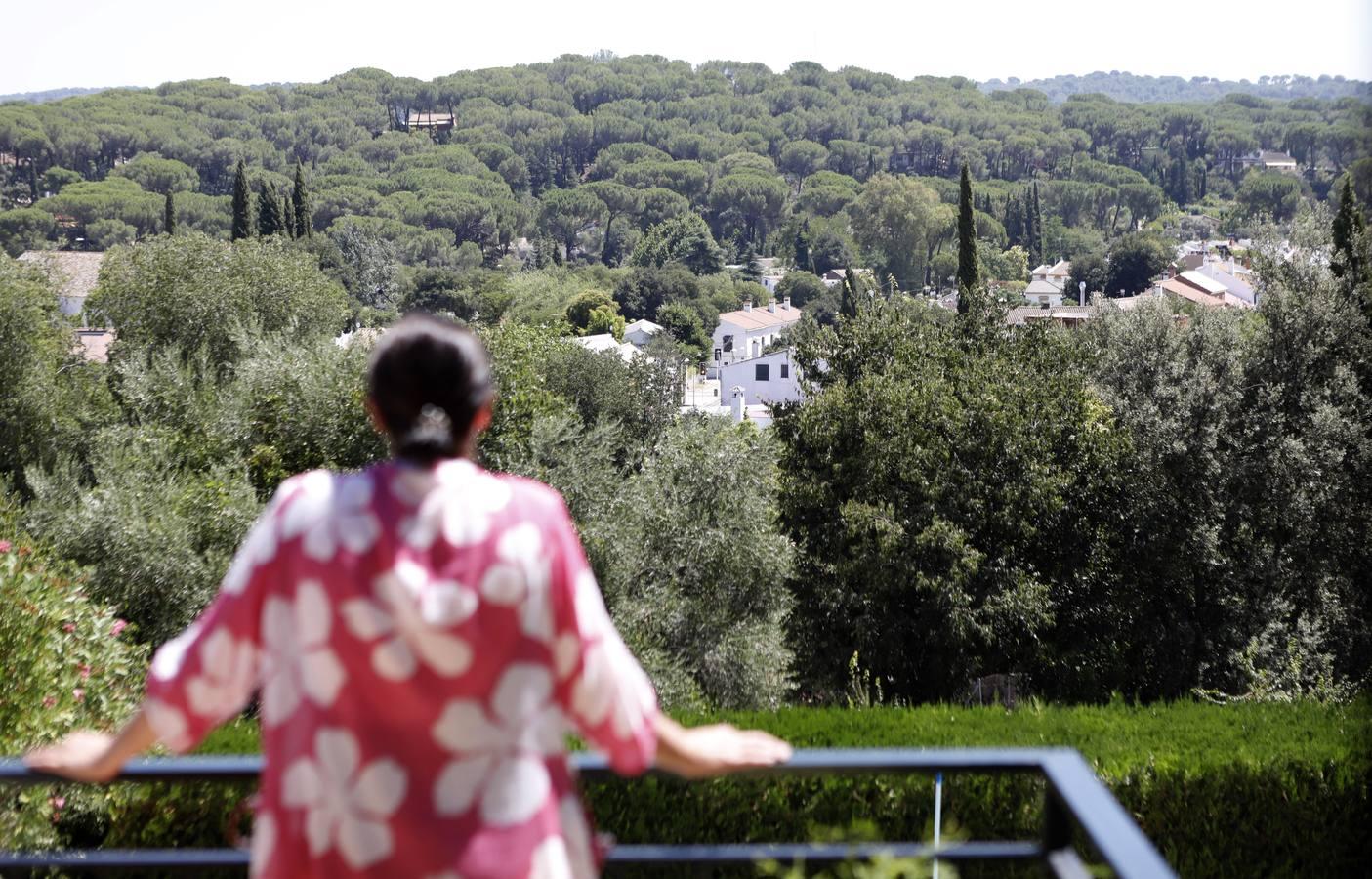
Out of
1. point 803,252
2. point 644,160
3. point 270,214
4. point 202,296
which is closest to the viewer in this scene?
point 202,296

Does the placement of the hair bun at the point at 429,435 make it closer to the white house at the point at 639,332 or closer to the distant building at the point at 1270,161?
the white house at the point at 639,332

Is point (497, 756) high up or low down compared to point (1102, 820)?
up

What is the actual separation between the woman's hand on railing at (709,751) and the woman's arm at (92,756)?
650 mm

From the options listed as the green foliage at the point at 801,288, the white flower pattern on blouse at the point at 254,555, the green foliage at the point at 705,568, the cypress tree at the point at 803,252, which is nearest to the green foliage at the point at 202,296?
the green foliage at the point at 705,568

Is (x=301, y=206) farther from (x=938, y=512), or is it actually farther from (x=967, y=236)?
(x=938, y=512)

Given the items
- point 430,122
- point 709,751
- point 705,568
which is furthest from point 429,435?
point 430,122

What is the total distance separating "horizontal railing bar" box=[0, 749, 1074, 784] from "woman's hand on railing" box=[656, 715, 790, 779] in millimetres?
29

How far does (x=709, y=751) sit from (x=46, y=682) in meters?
5.08

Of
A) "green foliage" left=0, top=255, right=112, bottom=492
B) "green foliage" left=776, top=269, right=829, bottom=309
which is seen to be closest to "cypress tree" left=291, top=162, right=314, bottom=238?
"green foliage" left=0, top=255, right=112, bottom=492

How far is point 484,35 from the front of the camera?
92.5 metres

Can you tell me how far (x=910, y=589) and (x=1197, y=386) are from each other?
15.1 ft

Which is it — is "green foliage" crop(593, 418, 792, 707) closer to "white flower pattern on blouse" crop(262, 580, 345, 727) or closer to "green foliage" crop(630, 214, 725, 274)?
"white flower pattern on blouse" crop(262, 580, 345, 727)

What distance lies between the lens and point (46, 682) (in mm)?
5727

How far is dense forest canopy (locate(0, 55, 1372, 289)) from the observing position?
11512 cm
